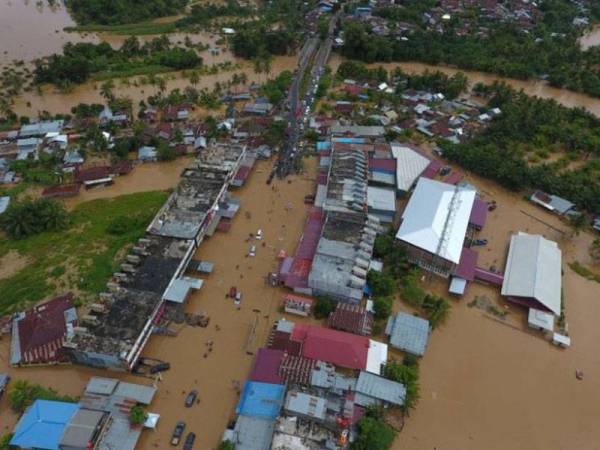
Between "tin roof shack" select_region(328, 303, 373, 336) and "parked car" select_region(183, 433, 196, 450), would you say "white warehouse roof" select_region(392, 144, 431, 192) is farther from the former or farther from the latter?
"parked car" select_region(183, 433, 196, 450)

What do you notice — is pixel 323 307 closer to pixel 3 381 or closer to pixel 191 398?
pixel 191 398

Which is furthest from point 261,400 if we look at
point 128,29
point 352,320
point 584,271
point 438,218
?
point 128,29

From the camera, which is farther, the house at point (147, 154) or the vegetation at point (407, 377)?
the house at point (147, 154)

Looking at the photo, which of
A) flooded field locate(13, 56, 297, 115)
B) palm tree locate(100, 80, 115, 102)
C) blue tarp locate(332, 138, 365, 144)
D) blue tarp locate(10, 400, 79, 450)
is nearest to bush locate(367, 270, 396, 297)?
blue tarp locate(332, 138, 365, 144)

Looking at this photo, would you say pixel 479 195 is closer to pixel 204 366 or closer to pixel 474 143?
pixel 474 143

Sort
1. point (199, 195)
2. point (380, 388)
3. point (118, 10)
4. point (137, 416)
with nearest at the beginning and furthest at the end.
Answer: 1. point (137, 416)
2. point (380, 388)
3. point (199, 195)
4. point (118, 10)

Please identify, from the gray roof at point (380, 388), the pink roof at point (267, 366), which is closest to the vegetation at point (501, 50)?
the pink roof at point (267, 366)

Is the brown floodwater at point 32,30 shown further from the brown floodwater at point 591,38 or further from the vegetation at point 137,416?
the brown floodwater at point 591,38
